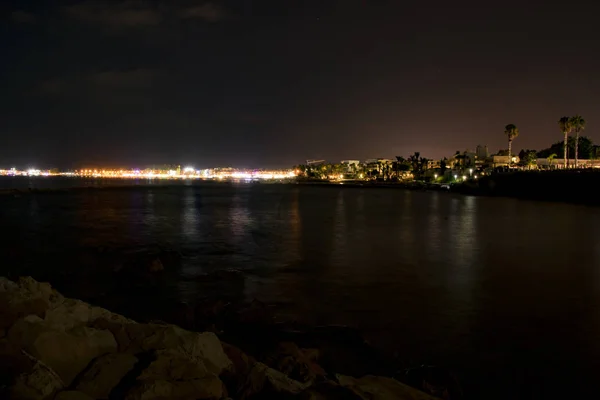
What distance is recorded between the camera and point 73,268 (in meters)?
19.0

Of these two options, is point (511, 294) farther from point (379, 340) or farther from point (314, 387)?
point (314, 387)

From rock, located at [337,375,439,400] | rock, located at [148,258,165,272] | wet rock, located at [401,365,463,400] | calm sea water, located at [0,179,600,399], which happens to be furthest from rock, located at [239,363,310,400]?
rock, located at [148,258,165,272]

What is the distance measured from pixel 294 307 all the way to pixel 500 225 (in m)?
32.1

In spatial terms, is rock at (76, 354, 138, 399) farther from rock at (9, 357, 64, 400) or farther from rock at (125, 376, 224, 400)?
rock at (125, 376, 224, 400)

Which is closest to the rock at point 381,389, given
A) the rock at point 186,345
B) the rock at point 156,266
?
the rock at point 186,345

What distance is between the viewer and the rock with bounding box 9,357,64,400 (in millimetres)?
4805

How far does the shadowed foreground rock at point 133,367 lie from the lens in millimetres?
5184

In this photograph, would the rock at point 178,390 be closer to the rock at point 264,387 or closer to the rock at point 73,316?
the rock at point 264,387

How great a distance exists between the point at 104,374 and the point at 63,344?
35.2 inches

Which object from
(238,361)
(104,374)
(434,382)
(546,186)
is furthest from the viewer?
(546,186)

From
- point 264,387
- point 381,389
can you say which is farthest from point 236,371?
point 381,389

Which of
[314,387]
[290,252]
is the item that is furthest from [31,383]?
[290,252]

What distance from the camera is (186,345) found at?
654 cm

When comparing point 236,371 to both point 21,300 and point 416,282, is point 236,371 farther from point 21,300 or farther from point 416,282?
point 416,282
